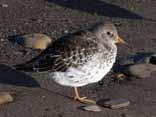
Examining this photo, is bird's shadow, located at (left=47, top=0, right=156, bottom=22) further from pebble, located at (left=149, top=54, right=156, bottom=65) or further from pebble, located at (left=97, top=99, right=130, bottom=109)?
pebble, located at (left=97, top=99, right=130, bottom=109)

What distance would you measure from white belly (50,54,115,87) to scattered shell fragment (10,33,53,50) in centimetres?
245

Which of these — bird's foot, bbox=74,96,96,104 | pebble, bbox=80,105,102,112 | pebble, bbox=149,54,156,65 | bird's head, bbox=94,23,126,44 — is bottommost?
pebble, bbox=80,105,102,112

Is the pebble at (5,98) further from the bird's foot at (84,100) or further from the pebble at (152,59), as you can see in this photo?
the pebble at (152,59)

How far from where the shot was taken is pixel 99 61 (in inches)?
345

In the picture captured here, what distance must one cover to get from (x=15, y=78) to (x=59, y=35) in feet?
7.51

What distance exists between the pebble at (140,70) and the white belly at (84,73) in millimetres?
1196

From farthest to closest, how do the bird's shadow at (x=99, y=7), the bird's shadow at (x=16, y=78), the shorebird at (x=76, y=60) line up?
the bird's shadow at (x=99, y=7) → the bird's shadow at (x=16, y=78) → the shorebird at (x=76, y=60)

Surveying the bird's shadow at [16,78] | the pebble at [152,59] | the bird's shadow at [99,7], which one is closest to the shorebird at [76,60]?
the bird's shadow at [16,78]

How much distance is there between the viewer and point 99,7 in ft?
45.1

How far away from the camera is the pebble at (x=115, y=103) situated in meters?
8.84

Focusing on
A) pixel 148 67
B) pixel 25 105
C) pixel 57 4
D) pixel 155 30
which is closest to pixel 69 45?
pixel 25 105

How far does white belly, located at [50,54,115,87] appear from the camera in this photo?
8.70 meters

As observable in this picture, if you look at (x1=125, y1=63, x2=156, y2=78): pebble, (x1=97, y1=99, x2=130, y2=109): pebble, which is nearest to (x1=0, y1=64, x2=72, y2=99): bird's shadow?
(x1=97, y1=99, x2=130, y2=109): pebble

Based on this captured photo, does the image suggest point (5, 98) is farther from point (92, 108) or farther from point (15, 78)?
point (92, 108)
